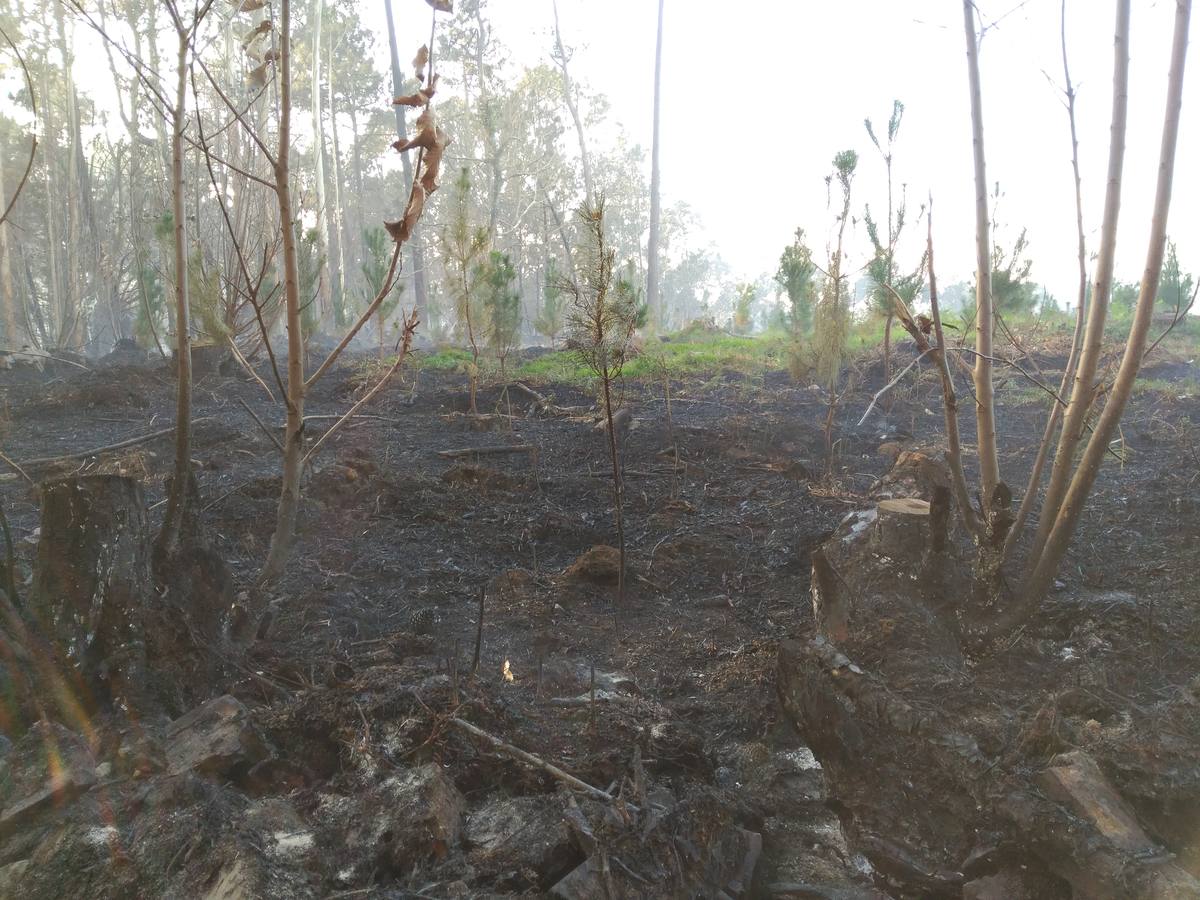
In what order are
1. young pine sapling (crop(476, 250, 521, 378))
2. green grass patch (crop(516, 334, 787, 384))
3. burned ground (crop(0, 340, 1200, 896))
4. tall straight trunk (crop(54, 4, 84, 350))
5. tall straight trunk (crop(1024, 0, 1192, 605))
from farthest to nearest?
tall straight trunk (crop(54, 4, 84, 350)), green grass patch (crop(516, 334, 787, 384)), young pine sapling (crop(476, 250, 521, 378)), tall straight trunk (crop(1024, 0, 1192, 605)), burned ground (crop(0, 340, 1200, 896))

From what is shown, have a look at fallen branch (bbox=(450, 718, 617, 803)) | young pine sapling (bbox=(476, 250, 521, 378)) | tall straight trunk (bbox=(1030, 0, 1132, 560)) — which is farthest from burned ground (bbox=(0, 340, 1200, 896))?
young pine sapling (bbox=(476, 250, 521, 378))

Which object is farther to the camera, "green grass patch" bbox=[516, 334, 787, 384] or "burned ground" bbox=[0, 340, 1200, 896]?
"green grass patch" bbox=[516, 334, 787, 384]

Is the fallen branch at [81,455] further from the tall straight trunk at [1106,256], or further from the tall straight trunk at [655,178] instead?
the tall straight trunk at [655,178]

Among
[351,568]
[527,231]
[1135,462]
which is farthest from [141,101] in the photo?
[1135,462]

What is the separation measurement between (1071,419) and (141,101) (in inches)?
846

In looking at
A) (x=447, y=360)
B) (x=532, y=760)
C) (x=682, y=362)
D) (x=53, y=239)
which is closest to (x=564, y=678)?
(x=532, y=760)

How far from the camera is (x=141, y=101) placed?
58.1 feet

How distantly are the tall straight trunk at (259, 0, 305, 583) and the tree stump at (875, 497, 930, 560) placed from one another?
205 centimetres

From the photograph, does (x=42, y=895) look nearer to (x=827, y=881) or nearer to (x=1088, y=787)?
(x=827, y=881)

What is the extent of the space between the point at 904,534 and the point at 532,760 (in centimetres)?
164

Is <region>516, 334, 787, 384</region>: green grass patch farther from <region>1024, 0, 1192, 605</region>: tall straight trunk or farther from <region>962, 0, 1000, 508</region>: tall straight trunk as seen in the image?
<region>1024, 0, 1192, 605</region>: tall straight trunk

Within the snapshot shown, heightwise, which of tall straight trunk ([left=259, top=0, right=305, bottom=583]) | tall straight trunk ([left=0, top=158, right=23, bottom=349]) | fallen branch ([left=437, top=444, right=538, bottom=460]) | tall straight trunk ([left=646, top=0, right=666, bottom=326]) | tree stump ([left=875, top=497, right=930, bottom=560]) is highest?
tall straight trunk ([left=646, top=0, right=666, bottom=326])

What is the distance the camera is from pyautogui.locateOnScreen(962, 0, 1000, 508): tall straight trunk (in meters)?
2.69

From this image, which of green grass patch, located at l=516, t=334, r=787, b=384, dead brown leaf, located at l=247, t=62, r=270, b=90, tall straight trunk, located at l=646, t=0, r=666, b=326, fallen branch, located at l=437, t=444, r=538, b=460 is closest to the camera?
dead brown leaf, located at l=247, t=62, r=270, b=90
